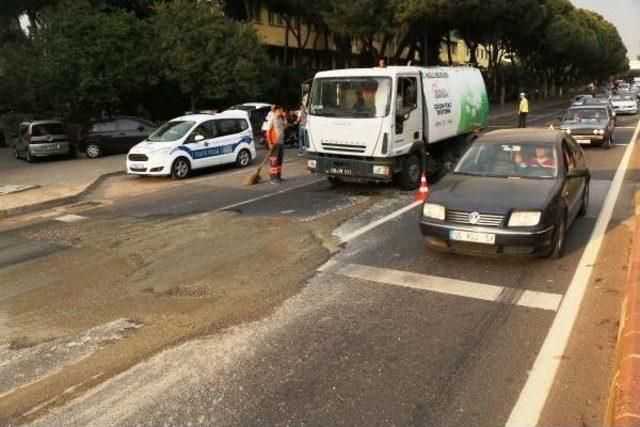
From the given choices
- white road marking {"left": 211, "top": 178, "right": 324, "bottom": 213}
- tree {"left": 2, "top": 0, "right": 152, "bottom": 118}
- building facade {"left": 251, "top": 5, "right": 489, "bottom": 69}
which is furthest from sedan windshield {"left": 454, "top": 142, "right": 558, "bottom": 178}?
building facade {"left": 251, "top": 5, "right": 489, "bottom": 69}

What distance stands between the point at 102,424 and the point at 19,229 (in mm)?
8150

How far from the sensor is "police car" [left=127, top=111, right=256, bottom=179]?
15789 millimetres

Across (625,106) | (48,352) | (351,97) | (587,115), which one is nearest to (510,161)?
(351,97)

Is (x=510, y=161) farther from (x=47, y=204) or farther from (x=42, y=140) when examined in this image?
(x=42, y=140)

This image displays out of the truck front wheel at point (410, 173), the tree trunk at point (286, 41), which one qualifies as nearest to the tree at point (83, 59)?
the truck front wheel at point (410, 173)

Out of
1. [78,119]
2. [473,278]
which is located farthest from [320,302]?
[78,119]

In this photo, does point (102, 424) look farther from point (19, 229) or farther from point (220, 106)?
point (220, 106)

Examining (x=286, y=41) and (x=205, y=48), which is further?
(x=286, y=41)

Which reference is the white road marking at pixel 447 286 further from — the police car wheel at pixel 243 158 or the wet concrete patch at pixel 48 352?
the police car wheel at pixel 243 158

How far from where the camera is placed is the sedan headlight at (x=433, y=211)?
23.5 ft

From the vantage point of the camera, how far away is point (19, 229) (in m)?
11.0

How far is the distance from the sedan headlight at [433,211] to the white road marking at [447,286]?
785mm

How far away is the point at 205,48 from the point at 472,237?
65.8ft

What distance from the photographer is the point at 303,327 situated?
5.54 m
